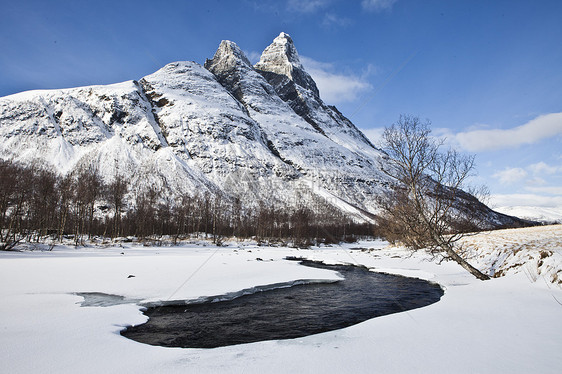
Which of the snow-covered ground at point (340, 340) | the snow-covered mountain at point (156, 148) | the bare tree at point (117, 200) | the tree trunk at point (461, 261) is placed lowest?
the snow-covered ground at point (340, 340)

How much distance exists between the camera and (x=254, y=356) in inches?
211

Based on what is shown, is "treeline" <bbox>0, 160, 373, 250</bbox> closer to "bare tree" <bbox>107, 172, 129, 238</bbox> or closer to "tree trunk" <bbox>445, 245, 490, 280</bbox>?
"bare tree" <bbox>107, 172, 129, 238</bbox>

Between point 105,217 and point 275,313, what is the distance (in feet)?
300

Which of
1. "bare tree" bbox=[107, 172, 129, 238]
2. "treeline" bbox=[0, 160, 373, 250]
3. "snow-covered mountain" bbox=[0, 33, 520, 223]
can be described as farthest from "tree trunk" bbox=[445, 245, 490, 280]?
"snow-covered mountain" bbox=[0, 33, 520, 223]

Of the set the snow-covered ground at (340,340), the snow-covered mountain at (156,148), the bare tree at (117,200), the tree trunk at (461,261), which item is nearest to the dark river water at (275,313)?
the snow-covered ground at (340,340)

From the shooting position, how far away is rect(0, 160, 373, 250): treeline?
37.9 meters

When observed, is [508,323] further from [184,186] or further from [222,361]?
[184,186]

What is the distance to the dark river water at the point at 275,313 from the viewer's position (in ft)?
27.0

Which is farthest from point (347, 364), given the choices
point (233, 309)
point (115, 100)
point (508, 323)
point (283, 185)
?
point (115, 100)

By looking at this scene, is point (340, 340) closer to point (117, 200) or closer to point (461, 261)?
point (461, 261)

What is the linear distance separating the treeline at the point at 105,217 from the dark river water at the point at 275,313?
91.2ft

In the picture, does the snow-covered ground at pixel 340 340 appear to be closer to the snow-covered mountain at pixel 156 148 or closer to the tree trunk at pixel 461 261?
the tree trunk at pixel 461 261

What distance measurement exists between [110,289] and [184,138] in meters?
178

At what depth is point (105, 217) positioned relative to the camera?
8350cm
